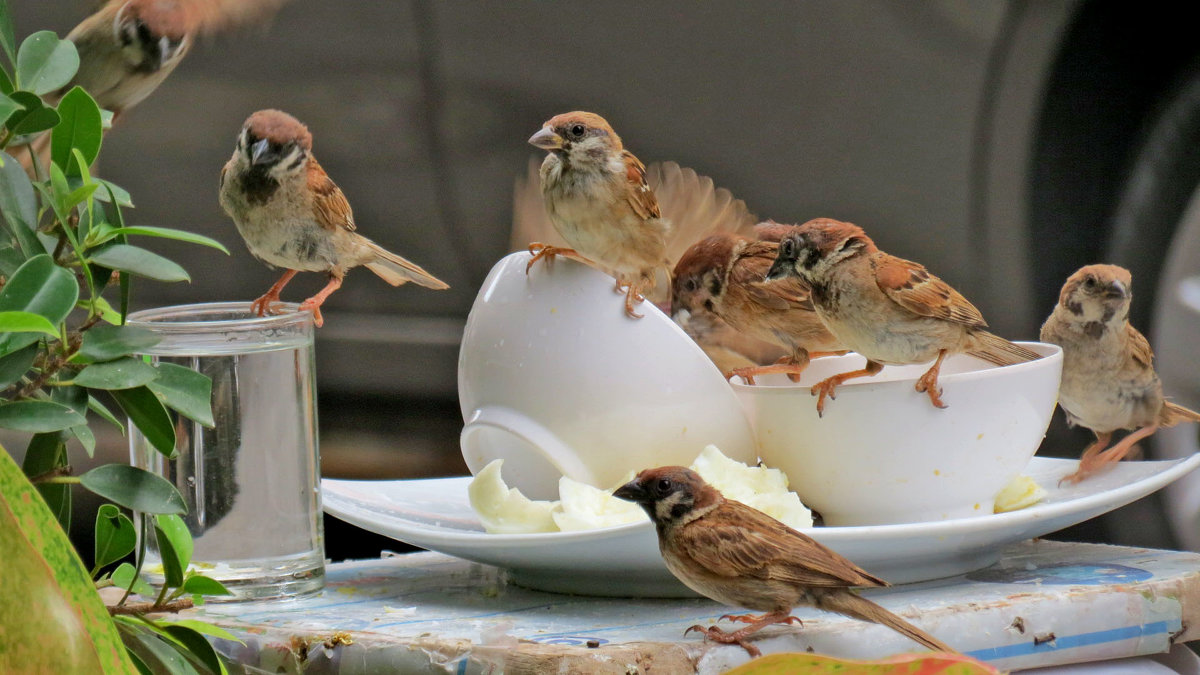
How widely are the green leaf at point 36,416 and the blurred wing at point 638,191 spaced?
3.94ft

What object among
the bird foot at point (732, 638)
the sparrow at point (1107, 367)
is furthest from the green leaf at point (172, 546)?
the sparrow at point (1107, 367)

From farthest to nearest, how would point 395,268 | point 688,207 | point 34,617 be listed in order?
point 688,207, point 395,268, point 34,617

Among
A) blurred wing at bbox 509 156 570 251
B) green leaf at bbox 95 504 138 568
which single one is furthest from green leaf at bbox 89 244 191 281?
blurred wing at bbox 509 156 570 251

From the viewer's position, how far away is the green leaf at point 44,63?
3.60ft

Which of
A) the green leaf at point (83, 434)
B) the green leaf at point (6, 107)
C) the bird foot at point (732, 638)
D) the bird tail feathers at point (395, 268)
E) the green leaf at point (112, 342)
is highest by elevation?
the green leaf at point (6, 107)

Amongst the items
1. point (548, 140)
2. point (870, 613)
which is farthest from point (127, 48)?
point (870, 613)

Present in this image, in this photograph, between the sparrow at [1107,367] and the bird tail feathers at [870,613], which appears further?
the sparrow at [1107,367]

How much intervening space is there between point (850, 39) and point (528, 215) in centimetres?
145

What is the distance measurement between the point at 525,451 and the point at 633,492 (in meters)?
0.28

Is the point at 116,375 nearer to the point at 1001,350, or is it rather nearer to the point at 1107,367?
the point at 1001,350

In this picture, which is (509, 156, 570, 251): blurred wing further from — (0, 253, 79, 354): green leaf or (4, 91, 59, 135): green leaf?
(0, 253, 79, 354): green leaf

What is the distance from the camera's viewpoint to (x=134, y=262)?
107 cm

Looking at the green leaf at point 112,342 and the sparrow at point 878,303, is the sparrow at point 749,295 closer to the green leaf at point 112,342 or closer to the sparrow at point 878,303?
the sparrow at point 878,303

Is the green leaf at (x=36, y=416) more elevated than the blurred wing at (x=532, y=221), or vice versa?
Answer: the green leaf at (x=36, y=416)
